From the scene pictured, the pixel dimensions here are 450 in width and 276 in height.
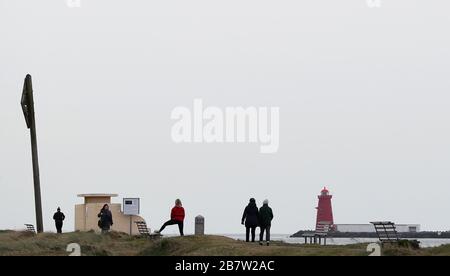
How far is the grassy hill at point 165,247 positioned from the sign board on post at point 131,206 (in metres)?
5.02

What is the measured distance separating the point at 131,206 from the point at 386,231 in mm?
17843

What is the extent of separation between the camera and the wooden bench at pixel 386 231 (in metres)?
28.3

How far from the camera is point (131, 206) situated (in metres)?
44.4

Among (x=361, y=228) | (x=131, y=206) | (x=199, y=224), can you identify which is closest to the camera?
(x=199, y=224)

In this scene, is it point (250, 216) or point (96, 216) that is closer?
point (250, 216)

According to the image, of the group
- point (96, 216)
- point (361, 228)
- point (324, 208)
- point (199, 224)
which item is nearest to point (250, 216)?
point (199, 224)

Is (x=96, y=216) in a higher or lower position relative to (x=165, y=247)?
higher

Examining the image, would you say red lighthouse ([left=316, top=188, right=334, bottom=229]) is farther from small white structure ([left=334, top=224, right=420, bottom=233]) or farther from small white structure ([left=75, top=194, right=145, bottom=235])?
small white structure ([left=75, top=194, right=145, bottom=235])

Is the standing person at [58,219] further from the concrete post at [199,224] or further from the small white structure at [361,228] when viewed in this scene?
the small white structure at [361,228]

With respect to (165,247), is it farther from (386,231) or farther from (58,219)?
(58,219)

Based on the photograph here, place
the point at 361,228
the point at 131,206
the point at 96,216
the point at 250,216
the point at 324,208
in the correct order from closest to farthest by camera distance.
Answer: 1. the point at 250,216
2. the point at 131,206
3. the point at 96,216
4. the point at 324,208
5. the point at 361,228

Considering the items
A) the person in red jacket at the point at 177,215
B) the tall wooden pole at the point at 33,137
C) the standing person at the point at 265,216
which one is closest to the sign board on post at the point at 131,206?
the tall wooden pole at the point at 33,137
